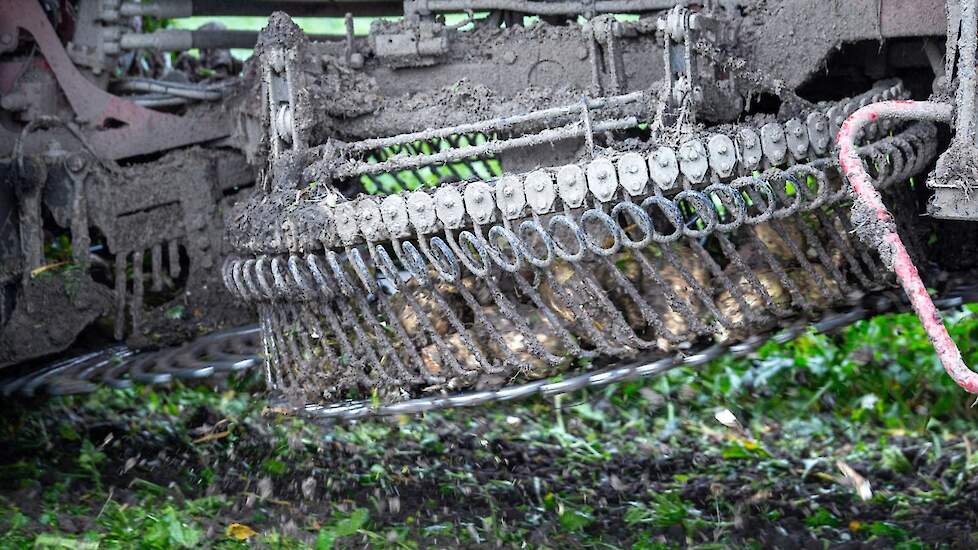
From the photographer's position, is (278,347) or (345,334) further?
(278,347)

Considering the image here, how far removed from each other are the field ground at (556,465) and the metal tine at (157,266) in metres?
0.53

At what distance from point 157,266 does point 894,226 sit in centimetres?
309

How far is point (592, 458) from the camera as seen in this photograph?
4.93 metres

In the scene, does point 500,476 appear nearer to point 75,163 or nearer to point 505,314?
point 505,314

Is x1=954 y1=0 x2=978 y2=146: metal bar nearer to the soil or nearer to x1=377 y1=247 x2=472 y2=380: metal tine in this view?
the soil

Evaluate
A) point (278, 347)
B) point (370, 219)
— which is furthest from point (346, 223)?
point (278, 347)

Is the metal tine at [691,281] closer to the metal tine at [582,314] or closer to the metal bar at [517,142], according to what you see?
the metal tine at [582,314]

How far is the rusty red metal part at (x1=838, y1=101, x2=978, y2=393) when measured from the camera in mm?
2963

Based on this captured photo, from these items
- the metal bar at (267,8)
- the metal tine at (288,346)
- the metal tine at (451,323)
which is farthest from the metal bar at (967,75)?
the metal bar at (267,8)

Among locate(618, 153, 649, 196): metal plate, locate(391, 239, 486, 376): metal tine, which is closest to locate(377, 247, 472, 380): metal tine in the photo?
locate(391, 239, 486, 376): metal tine

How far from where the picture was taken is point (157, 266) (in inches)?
200

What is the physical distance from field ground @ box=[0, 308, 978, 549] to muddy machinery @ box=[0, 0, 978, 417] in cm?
42

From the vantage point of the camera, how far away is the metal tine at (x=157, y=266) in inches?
199

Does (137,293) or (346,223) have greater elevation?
(346,223)
